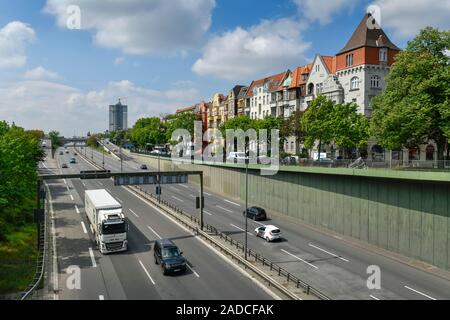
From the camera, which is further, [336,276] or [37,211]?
A: [37,211]

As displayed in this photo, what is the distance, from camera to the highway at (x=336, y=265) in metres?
27.6

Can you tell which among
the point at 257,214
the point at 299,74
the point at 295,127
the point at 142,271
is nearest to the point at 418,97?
the point at 257,214

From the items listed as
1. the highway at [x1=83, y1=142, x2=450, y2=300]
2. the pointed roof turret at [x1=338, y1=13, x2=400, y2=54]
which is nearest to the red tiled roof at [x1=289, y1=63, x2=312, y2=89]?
the pointed roof turret at [x1=338, y1=13, x2=400, y2=54]

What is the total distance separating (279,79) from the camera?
99.2 meters

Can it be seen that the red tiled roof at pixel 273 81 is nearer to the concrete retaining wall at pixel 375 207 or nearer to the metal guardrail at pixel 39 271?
the concrete retaining wall at pixel 375 207

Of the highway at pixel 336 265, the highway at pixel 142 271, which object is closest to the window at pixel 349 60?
the highway at pixel 336 265

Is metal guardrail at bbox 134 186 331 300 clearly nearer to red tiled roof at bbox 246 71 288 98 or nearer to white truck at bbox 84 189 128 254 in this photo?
white truck at bbox 84 189 128 254

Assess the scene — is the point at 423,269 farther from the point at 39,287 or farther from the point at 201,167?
the point at 201,167

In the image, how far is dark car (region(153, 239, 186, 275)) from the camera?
3009cm

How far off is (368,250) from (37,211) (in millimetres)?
30927

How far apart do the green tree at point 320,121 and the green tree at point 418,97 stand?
13.8m

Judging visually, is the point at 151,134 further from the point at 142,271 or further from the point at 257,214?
the point at 142,271

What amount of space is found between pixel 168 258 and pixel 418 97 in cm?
2728

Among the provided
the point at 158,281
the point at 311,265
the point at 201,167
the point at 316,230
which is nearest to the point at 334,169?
the point at 316,230
